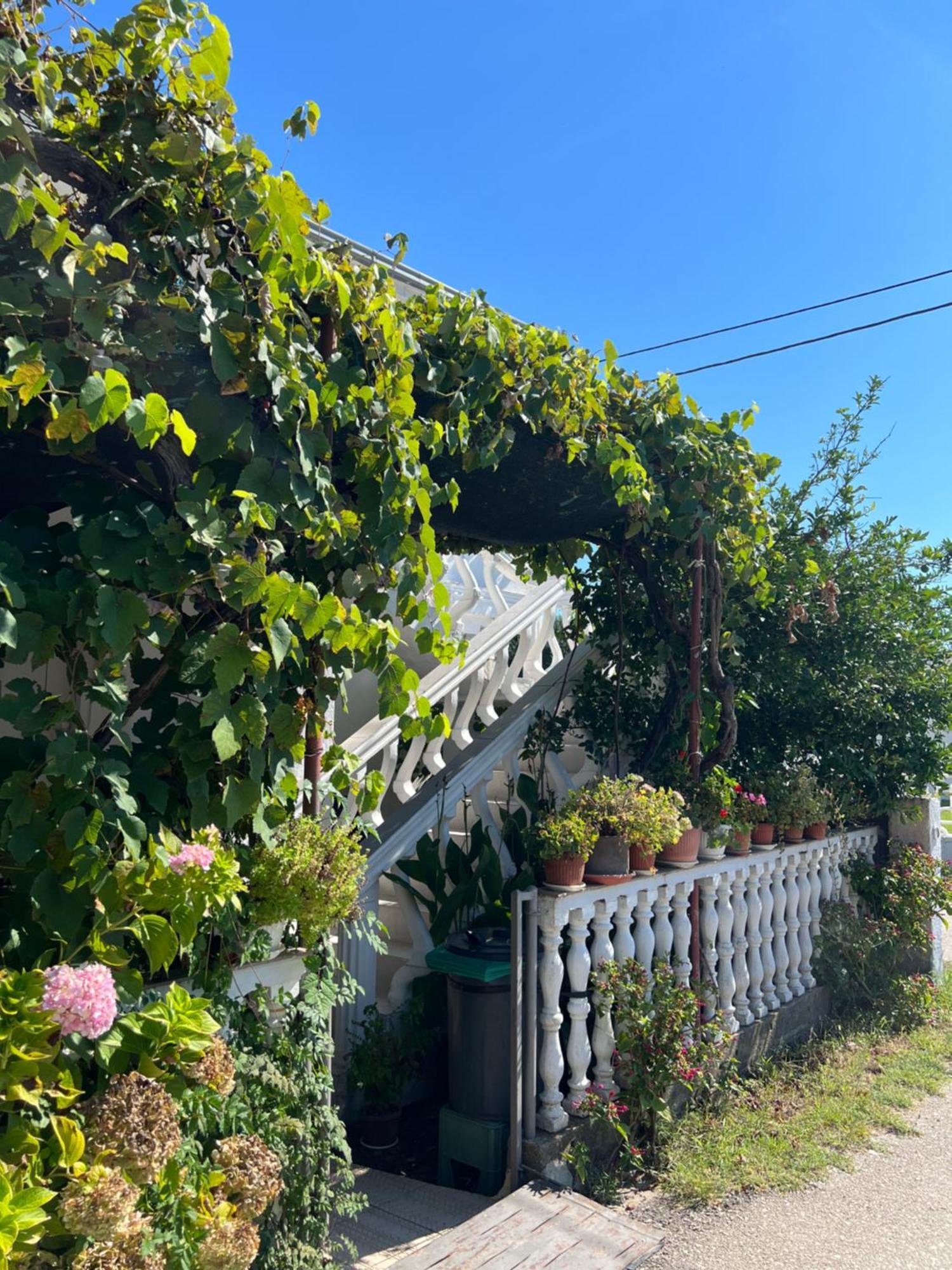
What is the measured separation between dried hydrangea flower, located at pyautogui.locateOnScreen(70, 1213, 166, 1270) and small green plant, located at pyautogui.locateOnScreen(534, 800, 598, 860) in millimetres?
2117

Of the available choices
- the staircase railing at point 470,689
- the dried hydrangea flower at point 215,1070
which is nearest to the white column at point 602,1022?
the staircase railing at point 470,689

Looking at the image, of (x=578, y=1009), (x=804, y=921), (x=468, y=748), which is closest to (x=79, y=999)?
(x=578, y=1009)

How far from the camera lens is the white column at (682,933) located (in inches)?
167

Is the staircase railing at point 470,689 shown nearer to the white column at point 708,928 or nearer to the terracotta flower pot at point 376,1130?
the terracotta flower pot at point 376,1130

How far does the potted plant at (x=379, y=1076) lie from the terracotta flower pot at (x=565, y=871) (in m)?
1.25

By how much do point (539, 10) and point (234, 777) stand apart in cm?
533

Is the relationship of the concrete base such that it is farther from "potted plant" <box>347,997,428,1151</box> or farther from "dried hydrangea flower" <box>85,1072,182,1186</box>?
"dried hydrangea flower" <box>85,1072,182,1186</box>

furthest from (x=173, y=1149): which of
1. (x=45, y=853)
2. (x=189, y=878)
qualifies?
(x=45, y=853)

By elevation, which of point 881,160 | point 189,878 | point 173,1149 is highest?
point 881,160

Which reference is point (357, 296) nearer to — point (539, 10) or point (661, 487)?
point (661, 487)

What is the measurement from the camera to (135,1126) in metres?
1.74

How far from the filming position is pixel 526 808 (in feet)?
17.8

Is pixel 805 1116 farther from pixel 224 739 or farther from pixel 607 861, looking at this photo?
pixel 224 739

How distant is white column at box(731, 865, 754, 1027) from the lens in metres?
4.62
